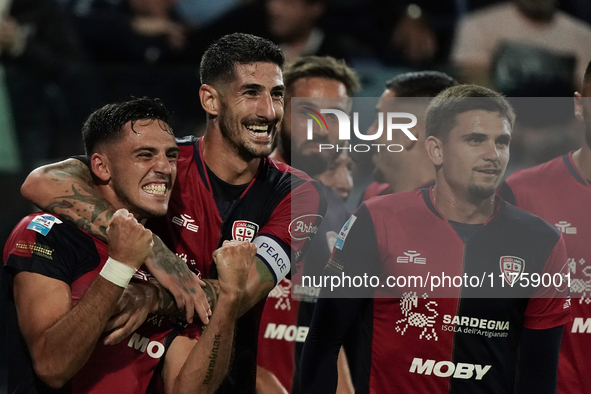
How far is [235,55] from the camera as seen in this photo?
3428 millimetres

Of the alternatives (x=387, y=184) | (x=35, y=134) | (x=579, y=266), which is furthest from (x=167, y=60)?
(x=579, y=266)

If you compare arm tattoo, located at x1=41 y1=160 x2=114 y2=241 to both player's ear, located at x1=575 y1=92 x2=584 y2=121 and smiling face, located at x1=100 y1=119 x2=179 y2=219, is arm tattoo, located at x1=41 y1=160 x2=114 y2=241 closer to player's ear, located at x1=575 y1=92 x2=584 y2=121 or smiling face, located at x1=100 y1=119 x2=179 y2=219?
smiling face, located at x1=100 y1=119 x2=179 y2=219

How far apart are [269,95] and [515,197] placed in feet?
4.51

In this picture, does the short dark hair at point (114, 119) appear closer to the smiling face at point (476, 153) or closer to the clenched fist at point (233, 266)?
the clenched fist at point (233, 266)

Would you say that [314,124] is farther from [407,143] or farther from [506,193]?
[506,193]

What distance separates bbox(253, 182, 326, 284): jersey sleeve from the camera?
324cm

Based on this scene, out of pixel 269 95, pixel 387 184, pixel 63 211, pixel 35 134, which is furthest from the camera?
pixel 35 134

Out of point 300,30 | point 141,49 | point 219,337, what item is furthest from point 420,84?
point 141,49

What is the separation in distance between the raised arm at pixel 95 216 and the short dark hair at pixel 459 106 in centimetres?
145

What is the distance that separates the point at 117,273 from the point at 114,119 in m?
0.78

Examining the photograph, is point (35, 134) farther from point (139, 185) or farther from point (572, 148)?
point (572, 148)

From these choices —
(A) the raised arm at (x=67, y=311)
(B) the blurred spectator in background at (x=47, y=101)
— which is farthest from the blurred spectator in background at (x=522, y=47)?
(A) the raised arm at (x=67, y=311)

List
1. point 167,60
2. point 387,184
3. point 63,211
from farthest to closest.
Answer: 1. point 167,60
2. point 387,184
3. point 63,211

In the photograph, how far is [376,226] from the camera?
11.3 feet
